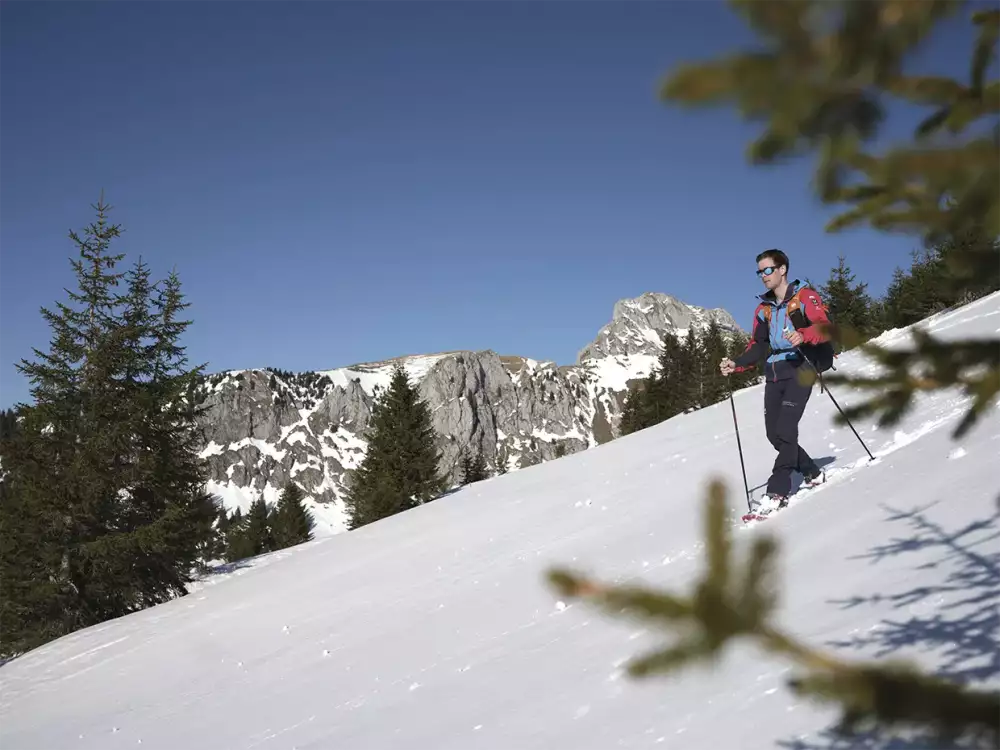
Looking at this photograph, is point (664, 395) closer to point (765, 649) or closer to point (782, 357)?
point (782, 357)

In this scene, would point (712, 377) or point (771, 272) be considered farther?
point (712, 377)

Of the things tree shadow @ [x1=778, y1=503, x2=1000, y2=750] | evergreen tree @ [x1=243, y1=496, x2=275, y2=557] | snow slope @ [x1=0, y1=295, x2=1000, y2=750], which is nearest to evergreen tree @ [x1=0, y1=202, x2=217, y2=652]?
snow slope @ [x1=0, y1=295, x2=1000, y2=750]

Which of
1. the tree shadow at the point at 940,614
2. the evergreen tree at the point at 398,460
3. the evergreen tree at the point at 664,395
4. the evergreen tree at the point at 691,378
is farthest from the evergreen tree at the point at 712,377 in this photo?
the tree shadow at the point at 940,614

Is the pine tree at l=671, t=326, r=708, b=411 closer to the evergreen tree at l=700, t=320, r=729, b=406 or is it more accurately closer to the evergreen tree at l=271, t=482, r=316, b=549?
the evergreen tree at l=700, t=320, r=729, b=406

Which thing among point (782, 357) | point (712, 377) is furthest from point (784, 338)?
point (712, 377)

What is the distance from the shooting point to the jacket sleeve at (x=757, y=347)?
670 cm

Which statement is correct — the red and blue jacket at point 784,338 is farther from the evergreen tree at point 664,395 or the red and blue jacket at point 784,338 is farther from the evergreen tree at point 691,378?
the evergreen tree at point 664,395

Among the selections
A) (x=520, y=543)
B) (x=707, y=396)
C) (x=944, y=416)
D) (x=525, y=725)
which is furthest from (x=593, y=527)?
(x=707, y=396)

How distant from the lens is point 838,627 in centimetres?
341

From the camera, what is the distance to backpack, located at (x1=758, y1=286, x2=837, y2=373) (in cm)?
621

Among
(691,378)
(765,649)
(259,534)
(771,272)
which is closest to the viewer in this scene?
(765,649)

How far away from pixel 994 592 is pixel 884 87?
9.61 feet

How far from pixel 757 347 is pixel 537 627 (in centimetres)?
373

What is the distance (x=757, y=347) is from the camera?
680cm
